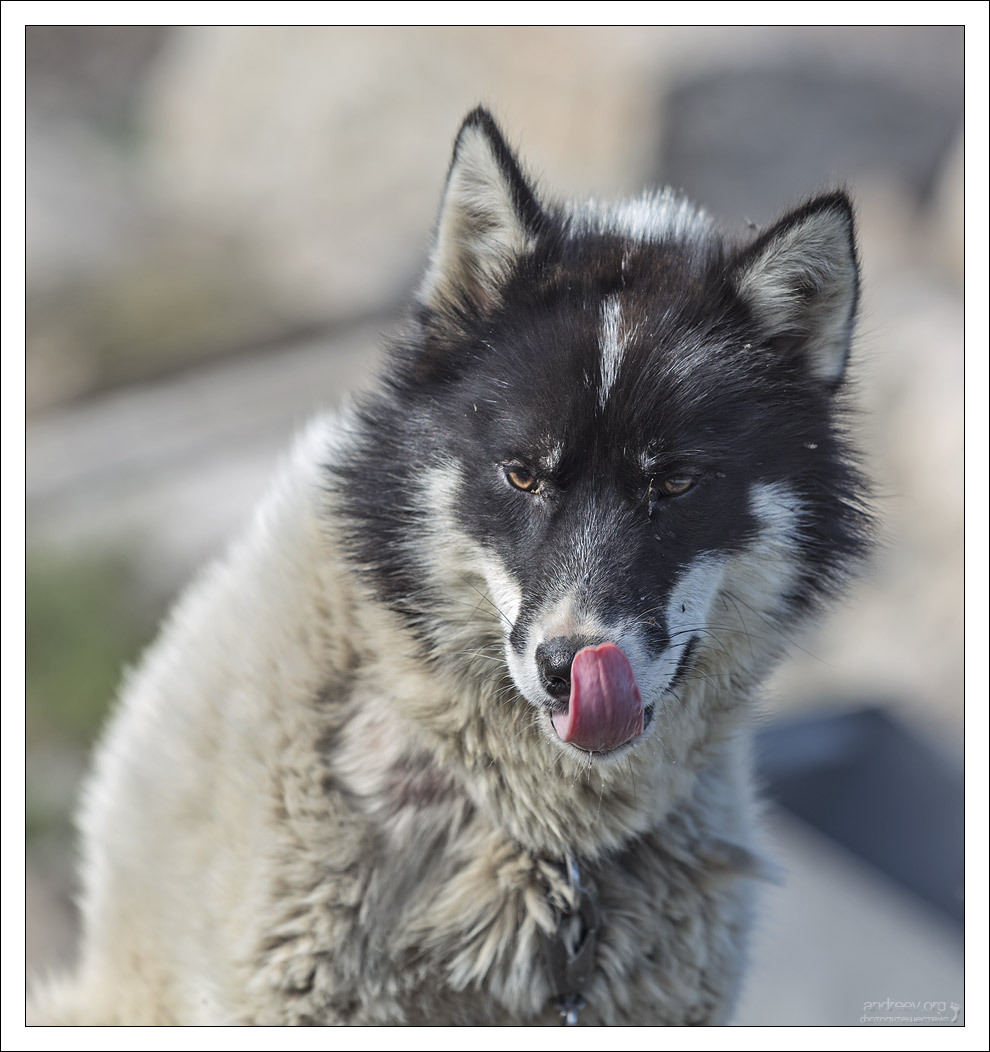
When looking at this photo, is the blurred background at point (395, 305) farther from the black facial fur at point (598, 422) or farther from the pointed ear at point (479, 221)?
the pointed ear at point (479, 221)

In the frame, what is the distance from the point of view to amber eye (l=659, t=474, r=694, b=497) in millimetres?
2498

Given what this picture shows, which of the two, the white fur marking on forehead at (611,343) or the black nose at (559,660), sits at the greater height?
the white fur marking on forehead at (611,343)

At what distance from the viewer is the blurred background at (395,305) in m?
6.45

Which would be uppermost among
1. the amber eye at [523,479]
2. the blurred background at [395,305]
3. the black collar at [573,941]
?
the blurred background at [395,305]

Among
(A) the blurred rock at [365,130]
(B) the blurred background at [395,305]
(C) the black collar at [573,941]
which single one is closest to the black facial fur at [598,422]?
(C) the black collar at [573,941]

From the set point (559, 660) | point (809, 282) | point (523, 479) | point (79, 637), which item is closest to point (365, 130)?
point (79, 637)

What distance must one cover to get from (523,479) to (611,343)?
1.19 ft

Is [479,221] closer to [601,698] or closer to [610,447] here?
[610,447]

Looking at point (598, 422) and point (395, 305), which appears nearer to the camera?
point (598, 422)

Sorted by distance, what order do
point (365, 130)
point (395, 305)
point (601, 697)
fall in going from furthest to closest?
point (365, 130) < point (395, 305) < point (601, 697)

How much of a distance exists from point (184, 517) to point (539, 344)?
223 inches

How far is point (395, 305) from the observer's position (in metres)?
6.23

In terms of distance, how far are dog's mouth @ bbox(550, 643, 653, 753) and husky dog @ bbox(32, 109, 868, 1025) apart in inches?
3.1

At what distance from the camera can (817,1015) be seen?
15.9 feet
